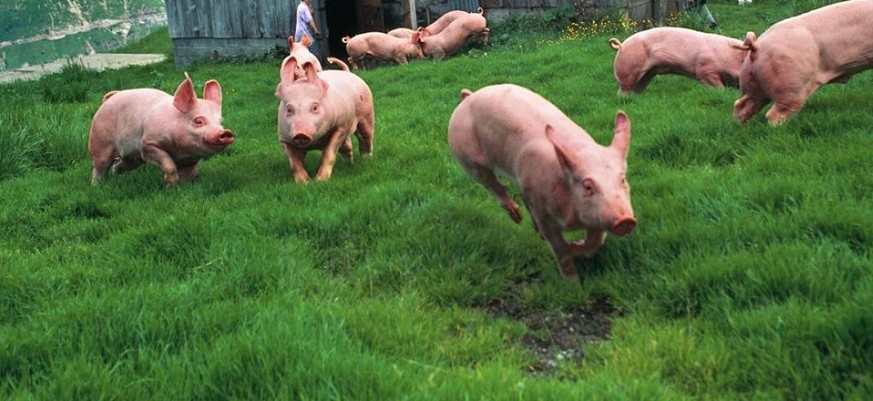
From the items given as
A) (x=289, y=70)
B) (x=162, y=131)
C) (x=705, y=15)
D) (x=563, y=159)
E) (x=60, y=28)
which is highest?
(x=289, y=70)

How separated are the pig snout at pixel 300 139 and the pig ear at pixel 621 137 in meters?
2.90

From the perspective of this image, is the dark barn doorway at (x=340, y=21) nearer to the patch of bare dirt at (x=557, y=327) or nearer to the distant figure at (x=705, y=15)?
the distant figure at (x=705, y=15)

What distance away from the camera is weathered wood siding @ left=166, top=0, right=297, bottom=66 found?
64.7ft

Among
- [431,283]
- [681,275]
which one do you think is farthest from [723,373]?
[431,283]

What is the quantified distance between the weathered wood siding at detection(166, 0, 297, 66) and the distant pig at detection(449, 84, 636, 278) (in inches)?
620

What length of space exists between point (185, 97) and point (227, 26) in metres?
15.1

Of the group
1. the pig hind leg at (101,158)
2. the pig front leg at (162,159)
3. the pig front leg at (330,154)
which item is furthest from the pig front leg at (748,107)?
the pig hind leg at (101,158)

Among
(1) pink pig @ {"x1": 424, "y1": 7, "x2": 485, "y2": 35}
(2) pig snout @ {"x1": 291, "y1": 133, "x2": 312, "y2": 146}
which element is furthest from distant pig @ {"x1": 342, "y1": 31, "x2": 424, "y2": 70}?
(2) pig snout @ {"x1": 291, "y1": 133, "x2": 312, "y2": 146}

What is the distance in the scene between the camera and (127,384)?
10.3ft

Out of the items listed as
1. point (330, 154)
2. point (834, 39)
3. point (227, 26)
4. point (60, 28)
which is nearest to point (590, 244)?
point (330, 154)

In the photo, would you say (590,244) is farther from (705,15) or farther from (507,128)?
(705,15)

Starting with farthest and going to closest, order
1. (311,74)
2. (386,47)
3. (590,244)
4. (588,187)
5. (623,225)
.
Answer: (386,47) → (311,74) → (590,244) → (588,187) → (623,225)

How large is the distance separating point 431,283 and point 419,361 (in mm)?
981

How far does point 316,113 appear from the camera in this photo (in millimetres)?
6312
